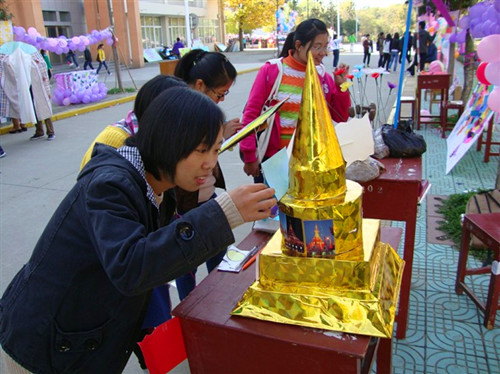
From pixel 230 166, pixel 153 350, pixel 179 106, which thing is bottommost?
pixel 230 166

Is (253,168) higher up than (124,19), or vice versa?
(124,19)

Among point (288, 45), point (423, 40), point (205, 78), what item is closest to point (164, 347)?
point (205, 78)

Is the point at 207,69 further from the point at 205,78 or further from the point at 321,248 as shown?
the point at 321,248

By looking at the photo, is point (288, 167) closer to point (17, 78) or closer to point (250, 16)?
point (17, 78)

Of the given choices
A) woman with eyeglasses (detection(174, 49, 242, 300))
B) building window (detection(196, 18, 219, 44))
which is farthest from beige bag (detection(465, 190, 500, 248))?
building window (detection(196, 18, 219, 44))

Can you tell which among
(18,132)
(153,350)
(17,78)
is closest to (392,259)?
(153,350)

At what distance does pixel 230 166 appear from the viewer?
5535mm

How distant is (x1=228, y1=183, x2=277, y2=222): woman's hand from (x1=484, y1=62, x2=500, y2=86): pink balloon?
2.92 m

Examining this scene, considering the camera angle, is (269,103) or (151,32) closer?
(269,103)

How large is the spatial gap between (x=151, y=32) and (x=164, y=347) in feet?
95.4

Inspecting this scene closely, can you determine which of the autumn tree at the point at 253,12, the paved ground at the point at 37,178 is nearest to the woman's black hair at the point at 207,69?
the paved ground at the point at 37,178

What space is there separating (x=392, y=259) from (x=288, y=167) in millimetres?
481

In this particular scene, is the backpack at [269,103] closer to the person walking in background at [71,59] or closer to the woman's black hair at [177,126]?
the woman's black hair at [177,126]

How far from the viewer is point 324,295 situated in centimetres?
107
